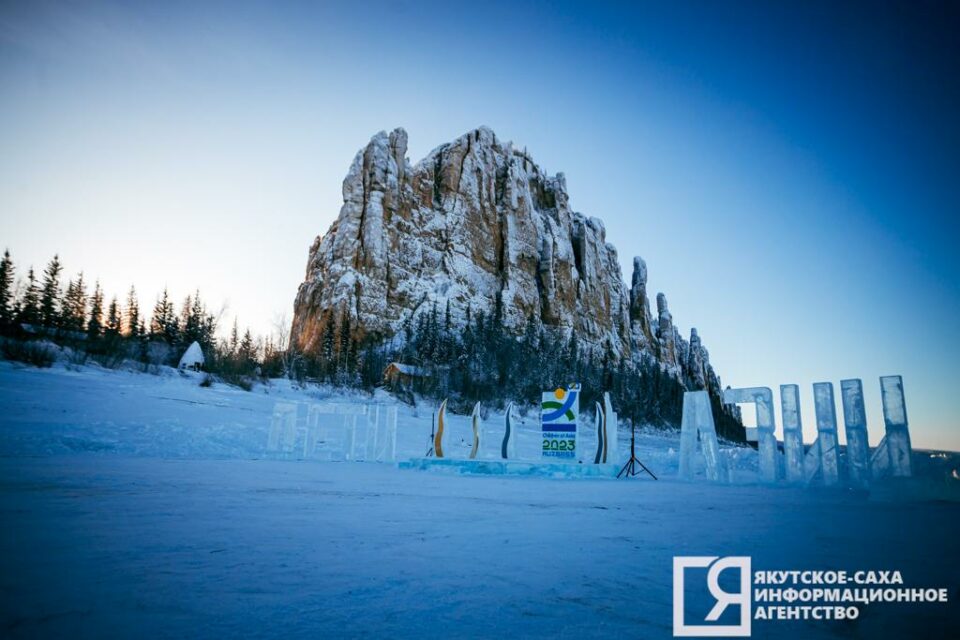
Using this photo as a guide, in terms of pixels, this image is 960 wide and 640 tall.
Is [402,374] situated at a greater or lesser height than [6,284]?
lesser

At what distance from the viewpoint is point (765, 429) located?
11.0 m

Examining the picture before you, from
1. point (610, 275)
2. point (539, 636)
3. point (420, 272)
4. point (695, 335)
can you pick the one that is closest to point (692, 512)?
point (539, 636)

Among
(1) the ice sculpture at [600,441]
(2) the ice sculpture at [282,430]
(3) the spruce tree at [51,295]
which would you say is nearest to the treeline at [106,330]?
(3) the spruce tree at [51,295]

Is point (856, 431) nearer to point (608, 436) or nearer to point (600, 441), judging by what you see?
point (608, 436)

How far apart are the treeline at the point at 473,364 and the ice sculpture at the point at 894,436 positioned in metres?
29.9

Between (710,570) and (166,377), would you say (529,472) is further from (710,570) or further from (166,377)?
(166,377)

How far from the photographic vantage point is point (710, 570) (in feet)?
7.44

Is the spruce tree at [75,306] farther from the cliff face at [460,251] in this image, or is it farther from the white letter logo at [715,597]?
the white letter logo at [715,597]

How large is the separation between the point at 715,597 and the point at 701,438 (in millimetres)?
11015

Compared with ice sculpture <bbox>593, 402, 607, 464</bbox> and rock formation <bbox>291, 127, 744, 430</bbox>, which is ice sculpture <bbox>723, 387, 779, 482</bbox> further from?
rock formation <bbox>291, 127, 744, 430</bbox>

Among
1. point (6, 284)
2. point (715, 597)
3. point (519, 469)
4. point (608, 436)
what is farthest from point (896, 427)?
point (6, 284)

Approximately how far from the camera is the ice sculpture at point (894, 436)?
8.30 meters

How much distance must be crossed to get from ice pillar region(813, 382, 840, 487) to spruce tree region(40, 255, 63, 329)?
4416 centimetres

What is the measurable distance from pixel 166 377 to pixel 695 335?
3834 inches
